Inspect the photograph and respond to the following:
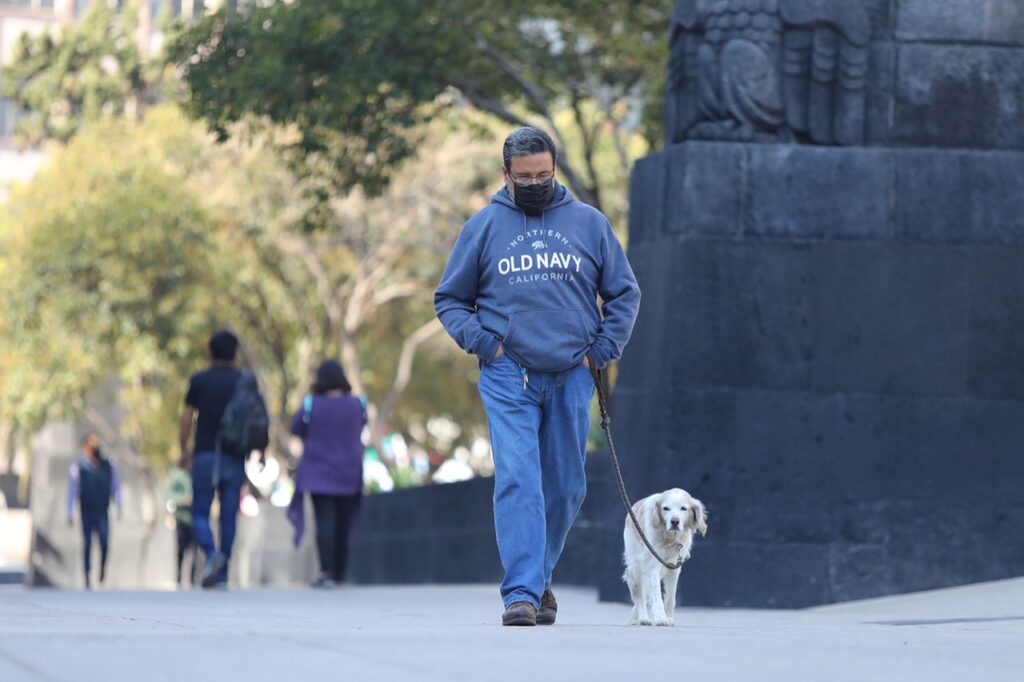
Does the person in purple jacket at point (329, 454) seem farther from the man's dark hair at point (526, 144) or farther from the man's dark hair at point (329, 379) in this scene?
the man's dark hair at point (526, 144)

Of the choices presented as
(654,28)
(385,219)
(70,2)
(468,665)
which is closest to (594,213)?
→ (468,665)

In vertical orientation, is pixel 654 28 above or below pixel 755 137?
above

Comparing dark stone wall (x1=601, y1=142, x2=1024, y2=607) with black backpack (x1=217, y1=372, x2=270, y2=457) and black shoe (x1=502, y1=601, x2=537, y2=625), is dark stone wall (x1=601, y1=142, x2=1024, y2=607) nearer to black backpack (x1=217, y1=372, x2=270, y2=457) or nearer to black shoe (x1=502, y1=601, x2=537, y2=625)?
black shoe (x1=502, y1=601, x2=537, y2=625)

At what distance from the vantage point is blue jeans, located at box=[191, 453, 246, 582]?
1581cm

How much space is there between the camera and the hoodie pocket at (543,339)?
27.7 ft

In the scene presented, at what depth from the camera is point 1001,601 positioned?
406 inches

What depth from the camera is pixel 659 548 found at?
9227mm

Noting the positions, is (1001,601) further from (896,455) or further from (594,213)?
(594,213)

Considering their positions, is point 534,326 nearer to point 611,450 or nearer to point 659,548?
point 611,450

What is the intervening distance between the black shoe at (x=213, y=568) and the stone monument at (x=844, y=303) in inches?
207

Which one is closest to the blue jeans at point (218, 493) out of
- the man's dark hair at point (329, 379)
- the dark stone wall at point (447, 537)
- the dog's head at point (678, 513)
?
the man's dark hair at point (329, 379)

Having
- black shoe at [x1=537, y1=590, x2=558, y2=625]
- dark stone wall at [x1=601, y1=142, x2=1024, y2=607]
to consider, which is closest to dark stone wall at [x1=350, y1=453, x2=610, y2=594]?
dark stone wall at [x1=601, y1=142, x2=1024, y2=607]

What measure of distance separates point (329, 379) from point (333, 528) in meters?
1.14

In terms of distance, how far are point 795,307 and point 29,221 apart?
29.2 m
